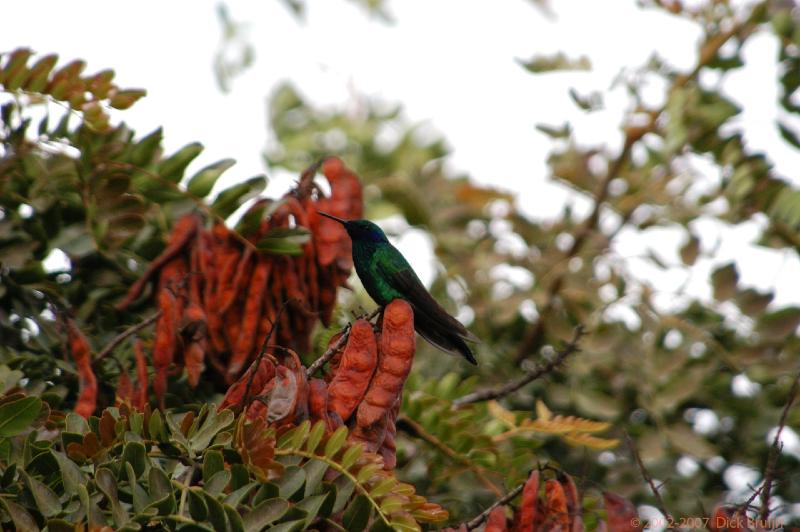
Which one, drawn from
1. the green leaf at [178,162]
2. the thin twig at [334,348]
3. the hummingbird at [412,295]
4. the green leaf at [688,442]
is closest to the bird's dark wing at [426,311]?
the hummingbird at [412,295]

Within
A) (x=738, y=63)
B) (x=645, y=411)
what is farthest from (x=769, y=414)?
(x=738, y=63)

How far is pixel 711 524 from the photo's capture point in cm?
303

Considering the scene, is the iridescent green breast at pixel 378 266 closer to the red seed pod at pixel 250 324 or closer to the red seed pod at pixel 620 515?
the red seed pod at pixel 250 324

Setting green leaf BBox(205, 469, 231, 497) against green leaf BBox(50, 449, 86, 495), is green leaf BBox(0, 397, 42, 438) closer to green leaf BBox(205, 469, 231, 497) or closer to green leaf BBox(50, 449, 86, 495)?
green leaf BBox(50, 449, 86, 495)

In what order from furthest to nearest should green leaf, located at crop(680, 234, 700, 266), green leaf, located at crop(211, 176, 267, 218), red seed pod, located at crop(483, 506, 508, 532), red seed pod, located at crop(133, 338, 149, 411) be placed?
1. green leaf, located at crop(680, 234, 700, 266)
2. green leaf, located at crop(211, 176, 267, 218)
3. red seed pod, located at crop(133, 338, 149, 411)
4. red seed pod, located at crop(483, 506, 508, 532)

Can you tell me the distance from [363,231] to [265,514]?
1013 millimetres

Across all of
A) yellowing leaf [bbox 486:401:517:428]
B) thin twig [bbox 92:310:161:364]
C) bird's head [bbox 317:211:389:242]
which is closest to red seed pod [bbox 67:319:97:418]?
thin twig [bbox 92:310:161:364]

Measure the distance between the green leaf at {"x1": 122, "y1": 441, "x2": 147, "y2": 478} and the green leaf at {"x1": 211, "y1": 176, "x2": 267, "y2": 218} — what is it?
101 cm

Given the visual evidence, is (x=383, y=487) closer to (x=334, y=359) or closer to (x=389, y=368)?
(x=389, y=368)

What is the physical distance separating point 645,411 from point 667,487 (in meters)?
0.37

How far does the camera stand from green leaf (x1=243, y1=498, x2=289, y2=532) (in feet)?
8.46

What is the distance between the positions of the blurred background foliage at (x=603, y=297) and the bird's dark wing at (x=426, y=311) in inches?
20.0

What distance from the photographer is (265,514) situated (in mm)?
2586

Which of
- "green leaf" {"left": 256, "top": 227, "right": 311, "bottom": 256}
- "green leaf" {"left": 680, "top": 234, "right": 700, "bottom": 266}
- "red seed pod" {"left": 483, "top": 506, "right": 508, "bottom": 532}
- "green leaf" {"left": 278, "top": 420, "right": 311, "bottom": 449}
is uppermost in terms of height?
"green leaf" {"left": 680, "top": 234, "right": 700, "bottom": 266}
